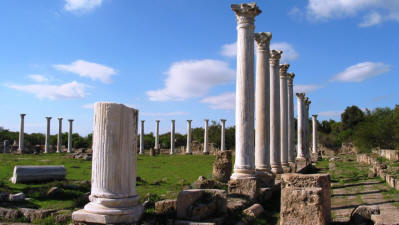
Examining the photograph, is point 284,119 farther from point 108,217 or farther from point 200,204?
point 108,217

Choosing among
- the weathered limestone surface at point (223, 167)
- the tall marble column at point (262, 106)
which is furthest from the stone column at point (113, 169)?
the weathered limestone surface at point (223, 167)

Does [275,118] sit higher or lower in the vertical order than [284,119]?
lower

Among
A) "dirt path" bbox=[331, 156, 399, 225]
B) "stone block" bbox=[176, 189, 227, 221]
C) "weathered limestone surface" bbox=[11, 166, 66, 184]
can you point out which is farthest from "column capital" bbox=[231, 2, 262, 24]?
"weathered limestone surface" bbox=[11, 166, 66, 184]

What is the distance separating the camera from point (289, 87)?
71.1ft

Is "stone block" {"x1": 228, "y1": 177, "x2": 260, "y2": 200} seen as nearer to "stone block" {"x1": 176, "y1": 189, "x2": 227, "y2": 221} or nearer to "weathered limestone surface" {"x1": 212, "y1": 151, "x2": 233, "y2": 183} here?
"stone block" {"x1": 176, "y1": 189, "x2": 227, "y2": 221}

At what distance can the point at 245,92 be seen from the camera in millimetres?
11211

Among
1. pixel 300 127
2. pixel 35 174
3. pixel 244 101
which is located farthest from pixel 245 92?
pixel 300 127

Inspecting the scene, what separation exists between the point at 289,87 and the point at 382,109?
58.4 m

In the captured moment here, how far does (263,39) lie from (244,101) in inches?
173

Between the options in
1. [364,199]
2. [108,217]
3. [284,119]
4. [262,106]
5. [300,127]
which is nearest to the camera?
[108,217]

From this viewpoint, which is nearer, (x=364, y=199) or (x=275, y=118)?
(x=364, y=199)

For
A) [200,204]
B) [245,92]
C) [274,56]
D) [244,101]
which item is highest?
[274,56]

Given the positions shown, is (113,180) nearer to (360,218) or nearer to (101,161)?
(101,161)

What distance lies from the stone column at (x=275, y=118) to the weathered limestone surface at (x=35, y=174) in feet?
30.1
